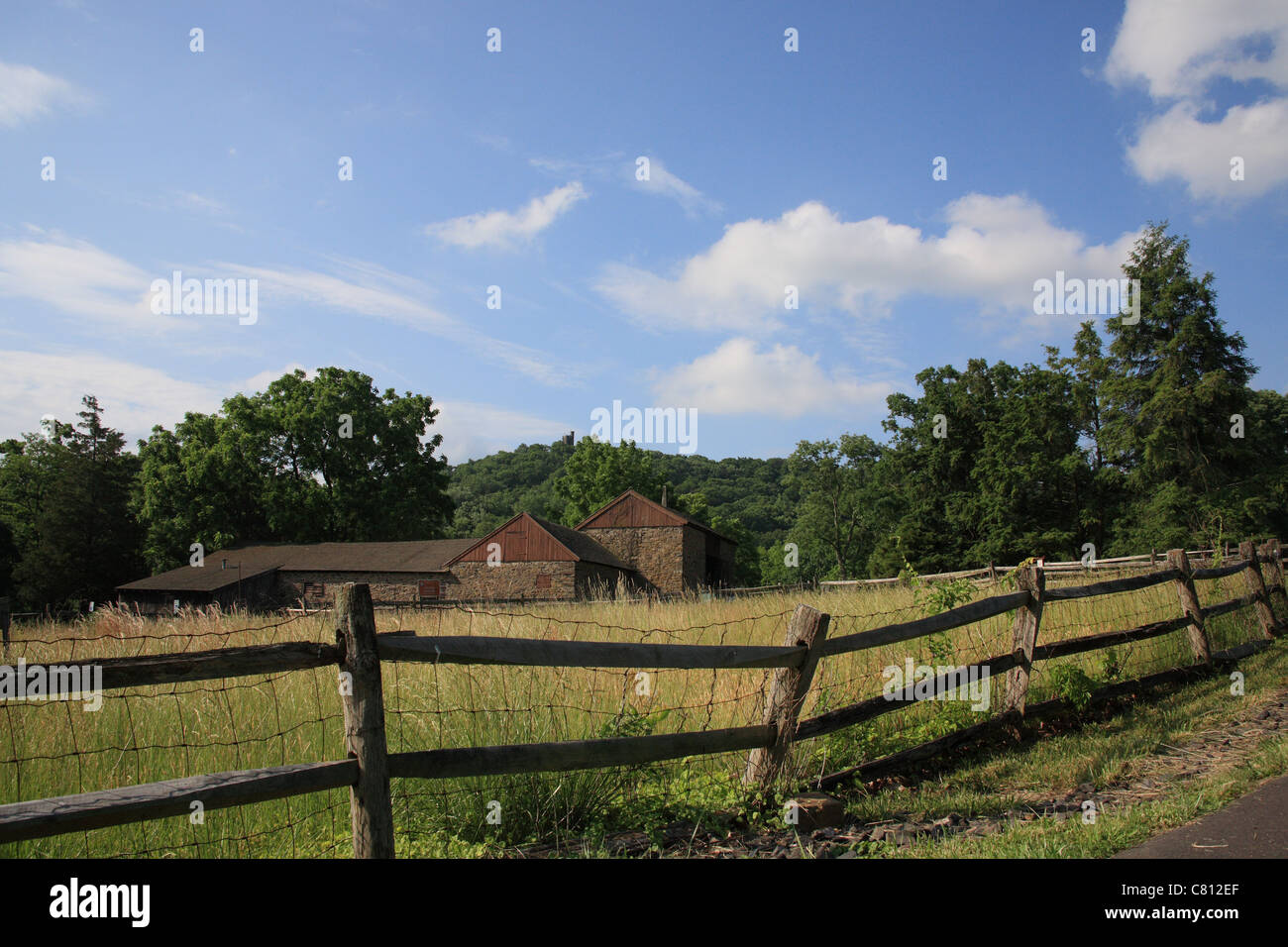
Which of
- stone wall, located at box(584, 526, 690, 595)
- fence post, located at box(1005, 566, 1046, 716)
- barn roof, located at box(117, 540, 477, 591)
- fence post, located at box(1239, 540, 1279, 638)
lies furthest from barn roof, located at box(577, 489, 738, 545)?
fence post, located at box(1005, 566, 1046, 716)

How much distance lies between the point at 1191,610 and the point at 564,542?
37.0 metres

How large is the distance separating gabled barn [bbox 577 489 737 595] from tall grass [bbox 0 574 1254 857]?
4022 cm

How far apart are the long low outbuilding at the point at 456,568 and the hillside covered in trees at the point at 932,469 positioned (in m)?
5.52

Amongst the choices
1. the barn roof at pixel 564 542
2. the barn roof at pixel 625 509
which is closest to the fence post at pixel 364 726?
the barn roof at pixel 564 542

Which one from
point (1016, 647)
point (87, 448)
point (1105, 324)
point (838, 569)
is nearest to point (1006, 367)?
point (1105, 324)

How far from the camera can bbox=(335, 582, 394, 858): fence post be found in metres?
3.25

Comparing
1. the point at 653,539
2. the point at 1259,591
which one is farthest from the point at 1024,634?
the point at 653,539

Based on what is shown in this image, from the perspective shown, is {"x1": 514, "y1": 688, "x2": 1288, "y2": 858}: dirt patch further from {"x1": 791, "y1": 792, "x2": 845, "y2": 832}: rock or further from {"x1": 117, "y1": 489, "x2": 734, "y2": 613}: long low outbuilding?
{"x1": 117, "y1": 489, "x2": 734, "y2": 613}: long low outbuilding

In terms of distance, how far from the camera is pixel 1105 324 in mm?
40000
